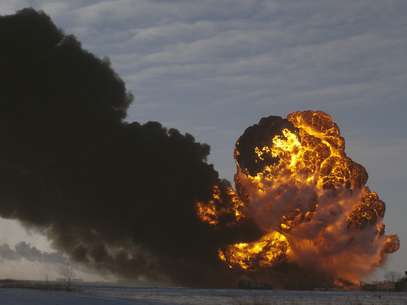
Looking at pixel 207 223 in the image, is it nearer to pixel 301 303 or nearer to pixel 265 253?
pixel 265 253

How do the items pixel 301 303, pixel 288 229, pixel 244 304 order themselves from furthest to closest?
1. pixel 288 229
2. pixel 301 303
3. pixel 244 304

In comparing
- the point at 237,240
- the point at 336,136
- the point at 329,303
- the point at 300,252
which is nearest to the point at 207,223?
the point at 237,240

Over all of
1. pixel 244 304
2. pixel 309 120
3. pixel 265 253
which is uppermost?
pixel 309 120

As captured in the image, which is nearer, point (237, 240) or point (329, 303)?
point (329, 303)

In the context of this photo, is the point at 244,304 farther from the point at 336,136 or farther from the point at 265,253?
the point at 336,136

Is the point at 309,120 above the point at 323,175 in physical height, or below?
above

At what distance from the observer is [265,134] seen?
15300cm

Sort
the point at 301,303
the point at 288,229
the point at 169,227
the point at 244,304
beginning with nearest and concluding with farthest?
the point at 244,304
the point at 301,303
the point at 288,229
the point at 169,227

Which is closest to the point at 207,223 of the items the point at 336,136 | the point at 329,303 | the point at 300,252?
the point at 300,252

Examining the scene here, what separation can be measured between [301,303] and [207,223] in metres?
46.1

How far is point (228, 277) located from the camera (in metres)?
166

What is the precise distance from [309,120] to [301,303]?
164ft

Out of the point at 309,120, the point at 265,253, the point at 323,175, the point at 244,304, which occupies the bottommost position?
the point at 244,304

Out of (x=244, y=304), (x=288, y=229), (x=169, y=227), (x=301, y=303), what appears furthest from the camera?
(x=169, y=227)
